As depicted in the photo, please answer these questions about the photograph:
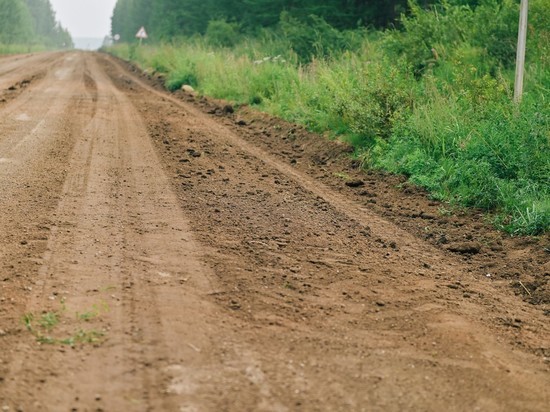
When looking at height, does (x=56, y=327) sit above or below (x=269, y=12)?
below

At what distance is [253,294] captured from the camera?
14.5 ft

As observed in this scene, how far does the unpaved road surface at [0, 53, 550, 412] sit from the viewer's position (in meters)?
3.22

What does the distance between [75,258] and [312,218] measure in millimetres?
2482

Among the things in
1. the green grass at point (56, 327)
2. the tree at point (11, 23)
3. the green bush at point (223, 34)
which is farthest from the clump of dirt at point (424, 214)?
the tree at point (11, 23)

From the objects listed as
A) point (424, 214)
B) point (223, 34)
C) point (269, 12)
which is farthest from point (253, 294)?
point (223, 34)

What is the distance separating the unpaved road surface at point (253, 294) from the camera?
3.22 meters

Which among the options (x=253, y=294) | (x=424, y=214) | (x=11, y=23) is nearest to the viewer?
(x=253, y=294)

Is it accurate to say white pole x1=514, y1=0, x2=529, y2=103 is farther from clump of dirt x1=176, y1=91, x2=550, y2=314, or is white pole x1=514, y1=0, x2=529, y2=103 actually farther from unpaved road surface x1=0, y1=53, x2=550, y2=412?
unpaved road surface x1=0, y1=53, x2=550, y2=412

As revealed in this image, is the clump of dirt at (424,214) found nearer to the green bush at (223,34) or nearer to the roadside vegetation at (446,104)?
the roadside vegetation at (446,104)

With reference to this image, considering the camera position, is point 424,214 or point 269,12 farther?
point 269,12

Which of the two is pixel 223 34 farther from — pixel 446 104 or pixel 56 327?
pixel 56 327

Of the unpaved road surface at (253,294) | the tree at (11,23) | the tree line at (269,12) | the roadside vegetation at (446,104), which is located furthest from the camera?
the tree at (11,23)

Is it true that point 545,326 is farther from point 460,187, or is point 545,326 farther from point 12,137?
point 12,137

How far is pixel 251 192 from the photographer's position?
7473 mm
